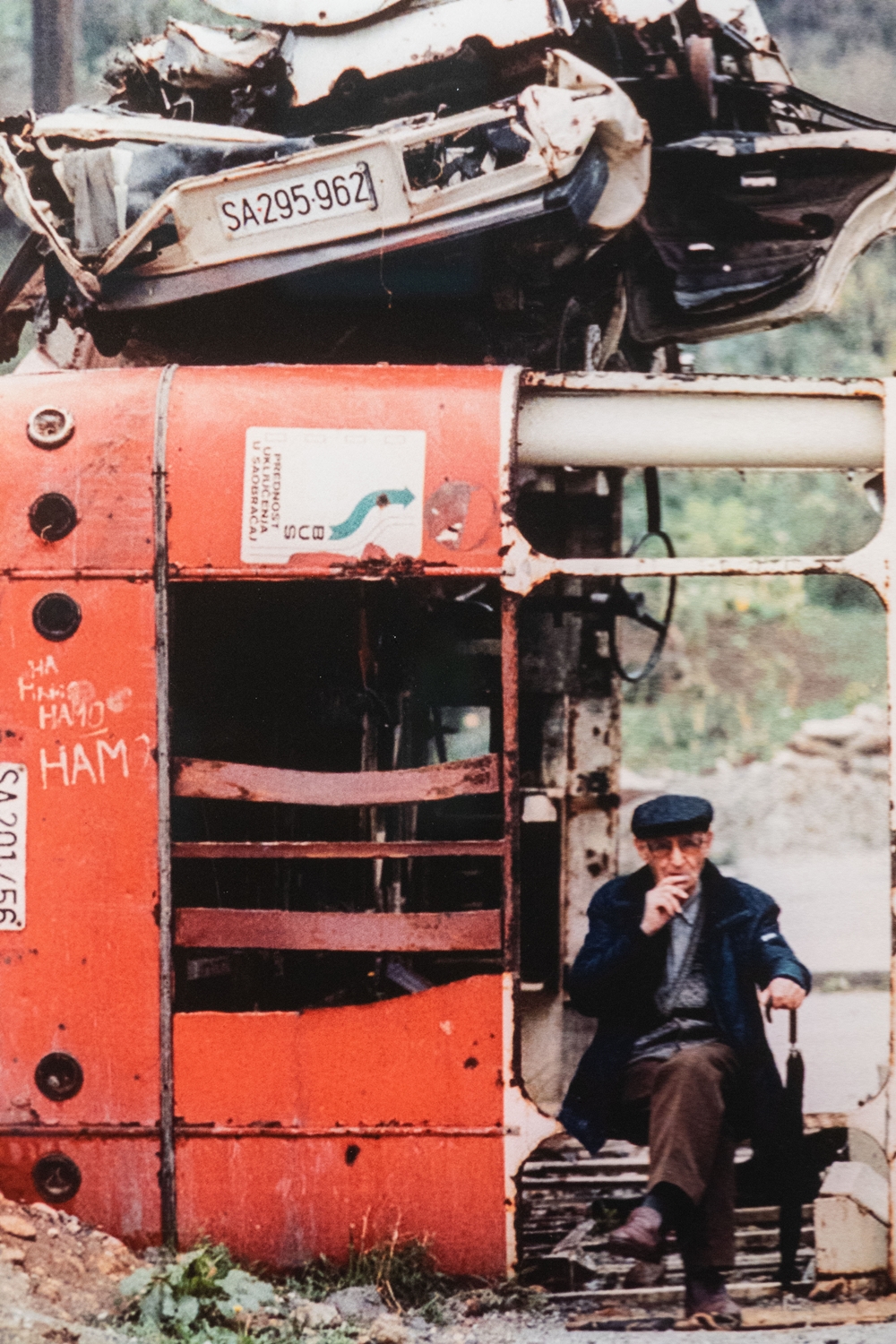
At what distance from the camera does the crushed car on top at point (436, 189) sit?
588 cm

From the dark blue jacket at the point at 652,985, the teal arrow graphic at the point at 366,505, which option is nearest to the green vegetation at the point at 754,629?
the dark blue jacket at the point at 652,985

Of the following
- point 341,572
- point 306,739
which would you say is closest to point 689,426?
point 341,572

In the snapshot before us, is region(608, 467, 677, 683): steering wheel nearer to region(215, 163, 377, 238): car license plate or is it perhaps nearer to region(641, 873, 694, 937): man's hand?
region(215, 163, 377, 238): car license plate

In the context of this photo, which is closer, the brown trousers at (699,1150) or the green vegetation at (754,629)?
the brown trousers at (699,1150)

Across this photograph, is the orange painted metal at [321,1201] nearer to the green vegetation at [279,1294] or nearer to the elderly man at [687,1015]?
the green vegetation at [279,1294]

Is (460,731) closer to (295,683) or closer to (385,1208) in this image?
(295,683)

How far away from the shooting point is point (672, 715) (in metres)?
20.2

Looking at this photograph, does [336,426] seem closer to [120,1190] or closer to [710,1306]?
[120,1190]

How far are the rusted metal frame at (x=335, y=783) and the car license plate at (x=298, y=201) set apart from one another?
2353 millimetres

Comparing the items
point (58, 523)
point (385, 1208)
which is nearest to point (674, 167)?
point (58, 523)

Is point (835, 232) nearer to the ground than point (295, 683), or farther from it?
farther from it

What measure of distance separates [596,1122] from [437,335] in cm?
351

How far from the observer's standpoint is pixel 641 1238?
14.3 ft

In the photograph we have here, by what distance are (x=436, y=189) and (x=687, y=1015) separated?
10.8ft
